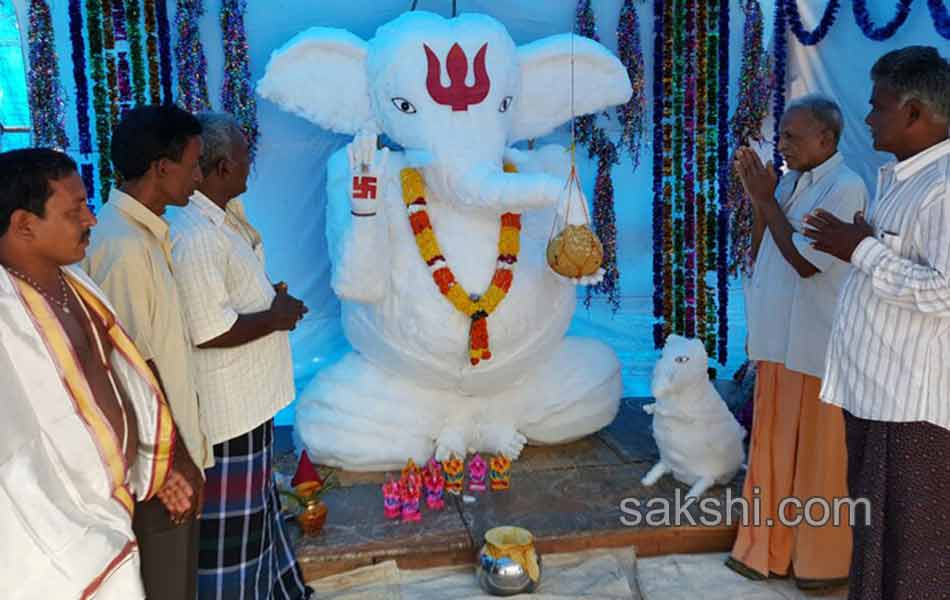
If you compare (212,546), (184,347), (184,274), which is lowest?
(212,546)

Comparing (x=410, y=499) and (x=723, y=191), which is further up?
(x=723, y=191)

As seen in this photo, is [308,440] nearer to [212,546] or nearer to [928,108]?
[212,546]

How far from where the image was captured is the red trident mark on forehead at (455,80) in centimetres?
328

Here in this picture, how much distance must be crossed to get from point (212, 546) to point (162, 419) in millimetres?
595

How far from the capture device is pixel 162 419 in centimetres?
170

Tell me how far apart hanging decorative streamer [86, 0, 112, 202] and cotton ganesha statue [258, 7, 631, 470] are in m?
0.75

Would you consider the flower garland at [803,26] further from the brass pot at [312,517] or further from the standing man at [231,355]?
the brass pot at [312,517]

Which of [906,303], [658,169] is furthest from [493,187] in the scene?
[906,303]

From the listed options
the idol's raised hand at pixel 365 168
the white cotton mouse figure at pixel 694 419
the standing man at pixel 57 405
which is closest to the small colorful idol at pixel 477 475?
the white cotton mouse figure at pixel 694 419

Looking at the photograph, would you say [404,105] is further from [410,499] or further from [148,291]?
[148,291]

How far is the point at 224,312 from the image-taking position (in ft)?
6.57

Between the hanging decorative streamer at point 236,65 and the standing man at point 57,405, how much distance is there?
2244 millimetres

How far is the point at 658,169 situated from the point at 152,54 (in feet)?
7.74

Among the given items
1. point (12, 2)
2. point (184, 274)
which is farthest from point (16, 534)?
point (12, 2)
